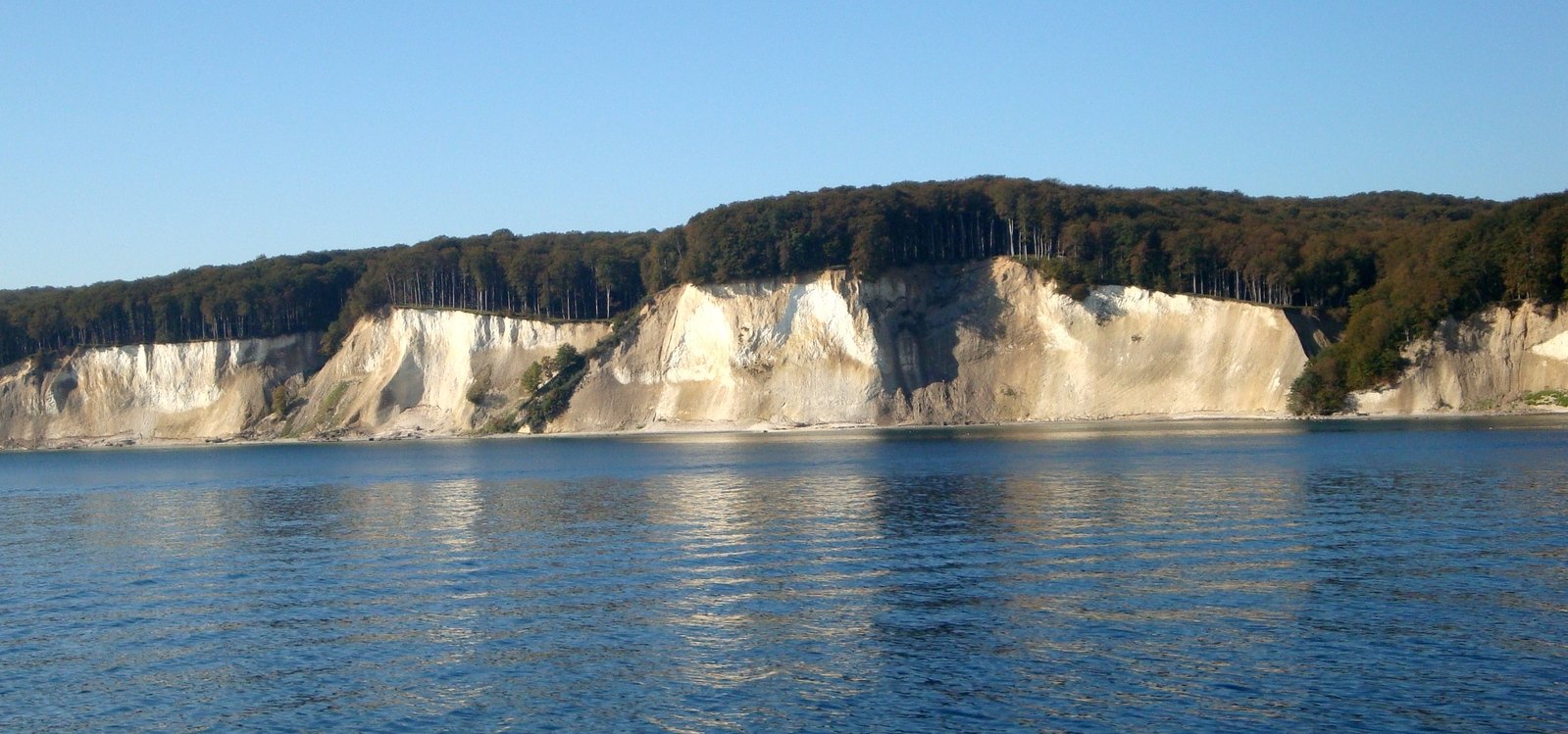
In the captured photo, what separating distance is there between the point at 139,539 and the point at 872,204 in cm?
6990

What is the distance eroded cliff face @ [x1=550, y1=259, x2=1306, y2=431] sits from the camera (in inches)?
3447

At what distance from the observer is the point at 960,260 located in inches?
3991

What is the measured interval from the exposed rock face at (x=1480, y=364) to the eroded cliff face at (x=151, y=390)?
88.2 metres

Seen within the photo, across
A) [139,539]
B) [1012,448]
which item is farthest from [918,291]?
[139,539]

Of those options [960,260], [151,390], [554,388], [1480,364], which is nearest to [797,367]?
[960,260]

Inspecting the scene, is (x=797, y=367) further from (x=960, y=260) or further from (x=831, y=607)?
(x=831, y=607)

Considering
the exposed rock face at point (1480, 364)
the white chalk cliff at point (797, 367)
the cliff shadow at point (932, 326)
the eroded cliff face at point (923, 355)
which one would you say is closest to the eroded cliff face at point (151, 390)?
the white chalk cliff at point (797, 367)

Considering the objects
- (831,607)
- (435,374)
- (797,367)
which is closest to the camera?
(831,607)

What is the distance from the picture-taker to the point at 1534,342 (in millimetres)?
75938

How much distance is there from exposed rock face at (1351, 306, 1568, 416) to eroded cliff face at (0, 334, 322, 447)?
88.2 meters

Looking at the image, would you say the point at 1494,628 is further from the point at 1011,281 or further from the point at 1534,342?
the point at 1011,281

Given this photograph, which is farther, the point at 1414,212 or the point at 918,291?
the point at 1414,212

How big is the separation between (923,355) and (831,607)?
7508 centimetres

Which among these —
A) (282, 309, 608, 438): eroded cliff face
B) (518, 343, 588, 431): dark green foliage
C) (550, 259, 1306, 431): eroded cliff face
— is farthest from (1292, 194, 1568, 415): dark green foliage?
(282, 309, 608, 438): eroded cliff face
